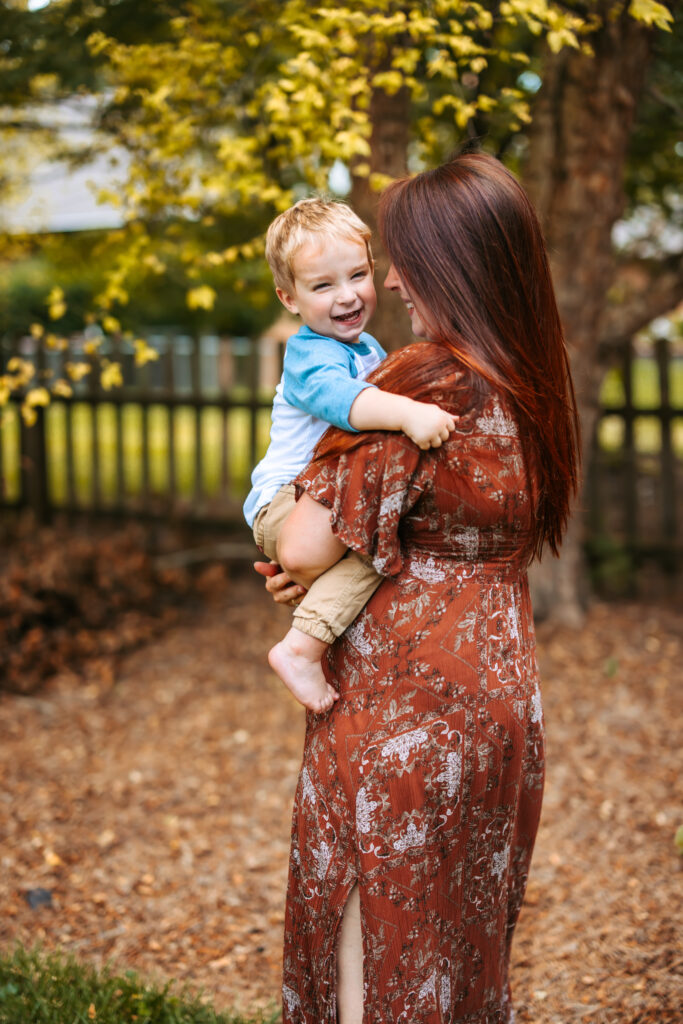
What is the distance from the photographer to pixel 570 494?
73.4 inches

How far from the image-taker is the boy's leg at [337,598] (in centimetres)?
170

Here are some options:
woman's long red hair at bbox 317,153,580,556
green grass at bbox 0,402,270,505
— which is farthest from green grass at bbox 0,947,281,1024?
green grass at bbox 0,402,270,505

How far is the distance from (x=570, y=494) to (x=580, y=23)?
70.2 inches

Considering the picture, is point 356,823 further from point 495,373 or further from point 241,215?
point 241,215

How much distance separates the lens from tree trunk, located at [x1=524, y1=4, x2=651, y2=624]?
4.25 m

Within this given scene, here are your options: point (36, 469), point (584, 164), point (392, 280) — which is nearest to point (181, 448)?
point (36, 469)

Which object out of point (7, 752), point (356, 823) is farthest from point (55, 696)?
point (356, 823)

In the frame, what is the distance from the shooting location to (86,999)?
247 centimetres

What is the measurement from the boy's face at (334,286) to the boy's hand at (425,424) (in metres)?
0.33

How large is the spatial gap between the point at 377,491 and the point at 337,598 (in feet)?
0.74

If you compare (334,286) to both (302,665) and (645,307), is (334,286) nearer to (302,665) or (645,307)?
(302,665)

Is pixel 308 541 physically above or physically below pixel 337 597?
above

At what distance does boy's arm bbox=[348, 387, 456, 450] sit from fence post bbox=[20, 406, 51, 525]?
5.81 m

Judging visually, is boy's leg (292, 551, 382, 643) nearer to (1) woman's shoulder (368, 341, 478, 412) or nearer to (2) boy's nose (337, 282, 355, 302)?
(1) woman's shoulder (368, 341, 478, 412)
